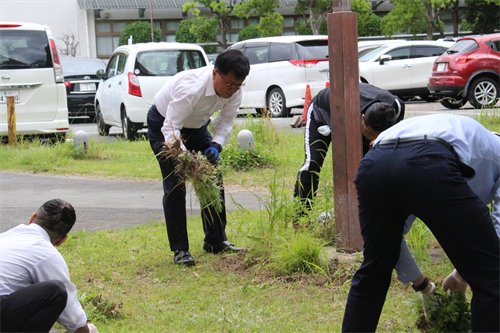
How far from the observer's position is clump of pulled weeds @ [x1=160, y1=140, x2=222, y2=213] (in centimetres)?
401

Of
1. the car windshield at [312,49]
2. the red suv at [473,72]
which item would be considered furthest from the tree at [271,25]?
the red suv at [473,72]

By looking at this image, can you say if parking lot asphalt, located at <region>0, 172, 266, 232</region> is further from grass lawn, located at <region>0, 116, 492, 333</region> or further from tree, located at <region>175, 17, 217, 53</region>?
tree, located at <region>175, 17, 217, 53</region>

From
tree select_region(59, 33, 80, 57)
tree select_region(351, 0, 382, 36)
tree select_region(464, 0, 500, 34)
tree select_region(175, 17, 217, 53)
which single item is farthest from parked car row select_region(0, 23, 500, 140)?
tree select_region(59, 33, 80, 57)

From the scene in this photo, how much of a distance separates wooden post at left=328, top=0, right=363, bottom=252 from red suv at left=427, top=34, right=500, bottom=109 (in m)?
8.68

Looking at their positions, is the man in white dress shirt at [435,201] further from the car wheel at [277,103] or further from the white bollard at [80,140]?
the car wheel at [277,103]

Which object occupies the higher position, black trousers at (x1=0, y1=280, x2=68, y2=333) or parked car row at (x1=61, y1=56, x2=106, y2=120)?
parked car row at (x1=61, y1=56, x2=106, y2=120)

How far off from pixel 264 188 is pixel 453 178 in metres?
4.77

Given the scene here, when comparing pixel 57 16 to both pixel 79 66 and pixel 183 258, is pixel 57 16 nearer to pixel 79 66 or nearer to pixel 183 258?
Answer: pixel 79 66

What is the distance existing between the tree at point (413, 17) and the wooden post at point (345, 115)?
26301 mm

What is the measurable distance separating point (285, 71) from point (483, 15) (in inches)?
828

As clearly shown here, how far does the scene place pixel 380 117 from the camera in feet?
10.0

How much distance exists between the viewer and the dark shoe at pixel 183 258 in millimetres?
4371

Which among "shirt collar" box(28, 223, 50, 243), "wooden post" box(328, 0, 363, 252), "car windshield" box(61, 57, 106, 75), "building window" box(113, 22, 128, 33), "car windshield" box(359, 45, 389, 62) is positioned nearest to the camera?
"shirt collar" box(28, 223, 50, 243)

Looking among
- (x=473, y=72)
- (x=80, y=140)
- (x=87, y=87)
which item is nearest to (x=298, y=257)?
(x=80, y=140)
